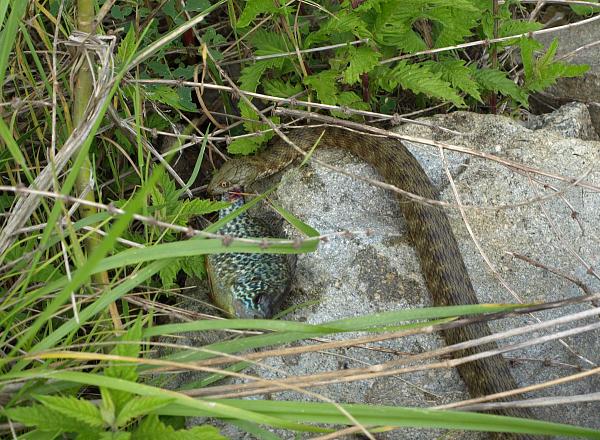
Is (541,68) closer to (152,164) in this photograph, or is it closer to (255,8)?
(255,8)

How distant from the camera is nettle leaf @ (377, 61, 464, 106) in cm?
377

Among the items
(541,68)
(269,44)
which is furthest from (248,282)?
(541,68)

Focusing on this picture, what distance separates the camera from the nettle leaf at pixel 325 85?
392cm

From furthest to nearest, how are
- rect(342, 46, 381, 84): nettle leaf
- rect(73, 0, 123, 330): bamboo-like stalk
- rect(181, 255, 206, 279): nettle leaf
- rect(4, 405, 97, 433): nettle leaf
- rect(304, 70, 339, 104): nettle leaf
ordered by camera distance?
rect(304, 70, 339, 104): nettle leaf < rect(342, 46, 381, 84): nettle leaf < rect(181, 255, 206, 279): nettle leaf < rect(73, 0, 123, 330): bamboo-like stalk < rect(4, 405, 97, 433): nettle leaf

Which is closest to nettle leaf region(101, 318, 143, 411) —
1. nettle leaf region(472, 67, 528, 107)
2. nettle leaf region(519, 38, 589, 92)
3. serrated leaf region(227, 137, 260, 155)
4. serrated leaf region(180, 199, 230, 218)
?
serrated leaf region(180, 199, 230, 218)

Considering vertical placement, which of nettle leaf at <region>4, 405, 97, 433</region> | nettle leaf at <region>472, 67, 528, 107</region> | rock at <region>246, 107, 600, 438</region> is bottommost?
rock at <region>246, 107, 600, 438</region>

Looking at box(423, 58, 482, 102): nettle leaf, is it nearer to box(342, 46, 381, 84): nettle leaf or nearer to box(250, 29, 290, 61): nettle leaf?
box(342, 46, 381, 84): nettle leaf

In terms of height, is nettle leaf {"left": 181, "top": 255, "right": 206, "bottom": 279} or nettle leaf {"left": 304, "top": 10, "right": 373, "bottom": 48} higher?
nettle leaf {"left": 304, "top": 10, "right": 373, "bottom": 48}

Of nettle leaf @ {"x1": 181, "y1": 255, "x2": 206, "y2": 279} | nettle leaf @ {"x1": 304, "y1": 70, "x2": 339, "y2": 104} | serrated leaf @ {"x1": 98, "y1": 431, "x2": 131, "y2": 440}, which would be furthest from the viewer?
nettle leaf @ {"x1": 304, "y1": 70, "x2": 339, "y2": 104}

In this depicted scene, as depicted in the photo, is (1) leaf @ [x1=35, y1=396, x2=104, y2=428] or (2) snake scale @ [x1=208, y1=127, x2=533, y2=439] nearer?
(1) leaf @ [x1=35, y1=396, x2=104, y2=428]

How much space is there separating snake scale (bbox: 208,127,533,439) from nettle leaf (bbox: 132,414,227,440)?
133 centimetres

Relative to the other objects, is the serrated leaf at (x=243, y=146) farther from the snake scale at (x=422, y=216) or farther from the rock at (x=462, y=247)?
the rock at (x=462, y=247)

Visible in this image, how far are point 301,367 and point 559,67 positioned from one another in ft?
7.09

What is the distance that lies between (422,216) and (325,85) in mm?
820
